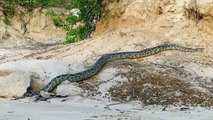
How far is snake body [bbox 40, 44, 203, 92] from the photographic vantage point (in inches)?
437

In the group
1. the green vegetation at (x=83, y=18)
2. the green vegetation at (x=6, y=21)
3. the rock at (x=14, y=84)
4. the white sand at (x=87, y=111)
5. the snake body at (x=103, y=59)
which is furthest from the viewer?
the green vegetation at (x=6, y=21)

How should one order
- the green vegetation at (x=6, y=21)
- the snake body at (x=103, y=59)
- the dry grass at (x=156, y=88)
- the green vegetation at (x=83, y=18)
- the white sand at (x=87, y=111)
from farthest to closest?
the green vegetation at (x=6, y=21)
the green vegetation at (x=83, y=18)
the snake body at (x=103, y=59)
the dry grass at (x=156, y=88)
the white sand at (x=87, y=111)

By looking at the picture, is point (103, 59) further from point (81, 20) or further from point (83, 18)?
point (81, 20)

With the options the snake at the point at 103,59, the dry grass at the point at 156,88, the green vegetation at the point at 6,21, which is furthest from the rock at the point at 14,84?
the green vegetation at the point at 6,21

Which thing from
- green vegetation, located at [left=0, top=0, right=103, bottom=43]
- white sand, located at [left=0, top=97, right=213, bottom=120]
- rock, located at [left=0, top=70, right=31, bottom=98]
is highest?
green vegetation, located at [left=0, top=0, right=103, bottom=43]

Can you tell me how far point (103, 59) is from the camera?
1261cm

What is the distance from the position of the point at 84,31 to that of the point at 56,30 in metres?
10.5

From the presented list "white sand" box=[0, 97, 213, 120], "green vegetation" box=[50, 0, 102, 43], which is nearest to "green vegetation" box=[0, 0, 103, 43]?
"green vegetation" box=[50, 0, 102, 43]

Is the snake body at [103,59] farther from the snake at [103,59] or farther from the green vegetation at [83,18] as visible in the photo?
the green vegetation at [83,18]

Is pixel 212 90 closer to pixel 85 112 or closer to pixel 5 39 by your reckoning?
pixel 85 112

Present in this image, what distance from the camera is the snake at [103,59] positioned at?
36.4 feet

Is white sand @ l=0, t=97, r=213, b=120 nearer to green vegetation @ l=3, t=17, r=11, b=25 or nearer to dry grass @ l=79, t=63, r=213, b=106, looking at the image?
dry grass @ l=79, t=63, r=213, b=106

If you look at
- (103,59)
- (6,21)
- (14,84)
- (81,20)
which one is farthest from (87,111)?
(6,21)

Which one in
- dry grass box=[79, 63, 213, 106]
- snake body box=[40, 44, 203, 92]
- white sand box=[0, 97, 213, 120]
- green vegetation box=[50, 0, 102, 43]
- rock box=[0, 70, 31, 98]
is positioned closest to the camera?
white sand box=[0, 97, 213, 120]
